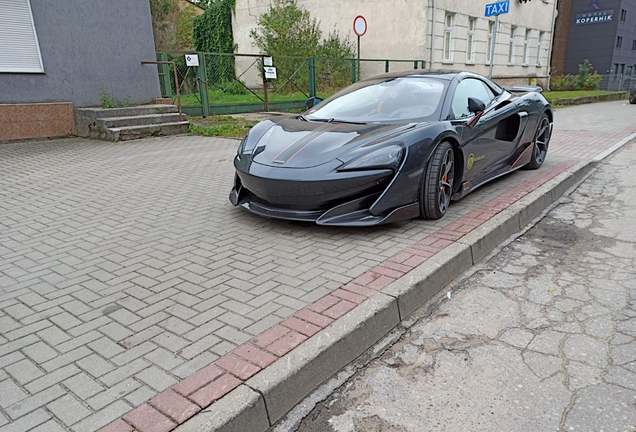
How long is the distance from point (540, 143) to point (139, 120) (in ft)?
25.9

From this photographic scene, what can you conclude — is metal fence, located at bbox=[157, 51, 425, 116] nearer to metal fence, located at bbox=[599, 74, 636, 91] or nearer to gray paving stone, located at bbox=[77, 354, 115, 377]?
gray paving stone, located at bbox=[77, 354, 115, 377]

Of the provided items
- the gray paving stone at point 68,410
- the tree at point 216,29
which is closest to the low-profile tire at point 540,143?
the gray paving stone at point 68,410

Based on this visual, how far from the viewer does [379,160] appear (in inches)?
148

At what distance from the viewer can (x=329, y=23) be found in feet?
67.9

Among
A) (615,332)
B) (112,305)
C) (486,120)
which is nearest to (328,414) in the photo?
(112,305)

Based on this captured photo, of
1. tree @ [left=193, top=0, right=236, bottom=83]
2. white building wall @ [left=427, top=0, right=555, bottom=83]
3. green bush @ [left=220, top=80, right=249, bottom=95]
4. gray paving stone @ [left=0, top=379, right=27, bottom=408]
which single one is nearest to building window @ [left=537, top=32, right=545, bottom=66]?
white building wall @ [left=427, top=0, right=555, bottom=83]

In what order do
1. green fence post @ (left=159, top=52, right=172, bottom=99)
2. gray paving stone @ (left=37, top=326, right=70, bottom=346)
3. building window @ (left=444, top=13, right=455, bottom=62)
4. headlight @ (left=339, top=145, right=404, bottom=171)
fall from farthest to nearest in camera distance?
building window @ (left=444, top=13, right=455, bottom=62), green fence post @ (left=159, top=52, right=172, bottom=99), headlight @ (left=339, top=145, right=404, bottom=171), gray paving stone @ (left=37, top=326, right=70, bottom=346)

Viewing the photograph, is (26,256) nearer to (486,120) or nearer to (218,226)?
(218,226)

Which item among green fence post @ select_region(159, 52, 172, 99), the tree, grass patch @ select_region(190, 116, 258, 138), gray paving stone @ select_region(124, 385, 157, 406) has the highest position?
the tree

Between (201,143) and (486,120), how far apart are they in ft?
19.8

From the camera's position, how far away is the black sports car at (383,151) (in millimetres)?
3797

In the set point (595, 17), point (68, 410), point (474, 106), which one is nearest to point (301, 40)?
point (474, 106)

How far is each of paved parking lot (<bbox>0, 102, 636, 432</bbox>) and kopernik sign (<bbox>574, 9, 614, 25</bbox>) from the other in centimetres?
4170

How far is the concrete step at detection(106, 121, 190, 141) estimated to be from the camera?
9.40 meters
